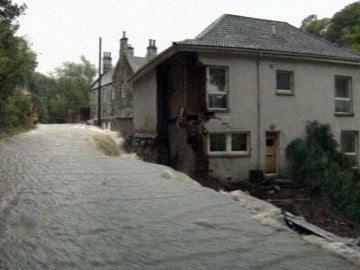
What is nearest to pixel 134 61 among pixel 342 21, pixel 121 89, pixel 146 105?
pixel 121 89

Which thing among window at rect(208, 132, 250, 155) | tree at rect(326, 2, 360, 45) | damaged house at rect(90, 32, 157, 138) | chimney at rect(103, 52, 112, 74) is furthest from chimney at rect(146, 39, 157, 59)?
Answer: window at rect(208, 132, 250, 155)

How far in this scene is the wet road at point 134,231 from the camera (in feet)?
16.5

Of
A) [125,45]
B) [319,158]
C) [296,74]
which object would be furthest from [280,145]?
[125,45]

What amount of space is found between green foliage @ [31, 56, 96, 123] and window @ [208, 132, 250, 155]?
46.0 meters

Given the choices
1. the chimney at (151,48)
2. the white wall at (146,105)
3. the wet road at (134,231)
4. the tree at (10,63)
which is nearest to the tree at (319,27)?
the chimney at (151,48)

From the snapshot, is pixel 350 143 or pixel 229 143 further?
pixel 350 143

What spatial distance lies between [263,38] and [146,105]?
7.76m

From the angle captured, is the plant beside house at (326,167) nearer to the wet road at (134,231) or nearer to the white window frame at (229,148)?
the white window frame at (229,148)

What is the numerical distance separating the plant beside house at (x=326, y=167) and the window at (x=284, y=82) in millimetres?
1959

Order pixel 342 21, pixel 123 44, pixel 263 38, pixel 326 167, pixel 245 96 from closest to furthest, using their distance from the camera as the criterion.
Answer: pixel 326 167
pixel 245 96
pixel 263 38
pixel 123 44
pixel 342 21

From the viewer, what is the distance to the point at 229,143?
21141 mm

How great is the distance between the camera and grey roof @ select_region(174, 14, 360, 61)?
21312mm

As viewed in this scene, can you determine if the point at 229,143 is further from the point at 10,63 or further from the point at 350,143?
the point at 10,63

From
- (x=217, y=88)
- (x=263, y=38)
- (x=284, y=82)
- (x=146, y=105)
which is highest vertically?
(x=263, y=38)
